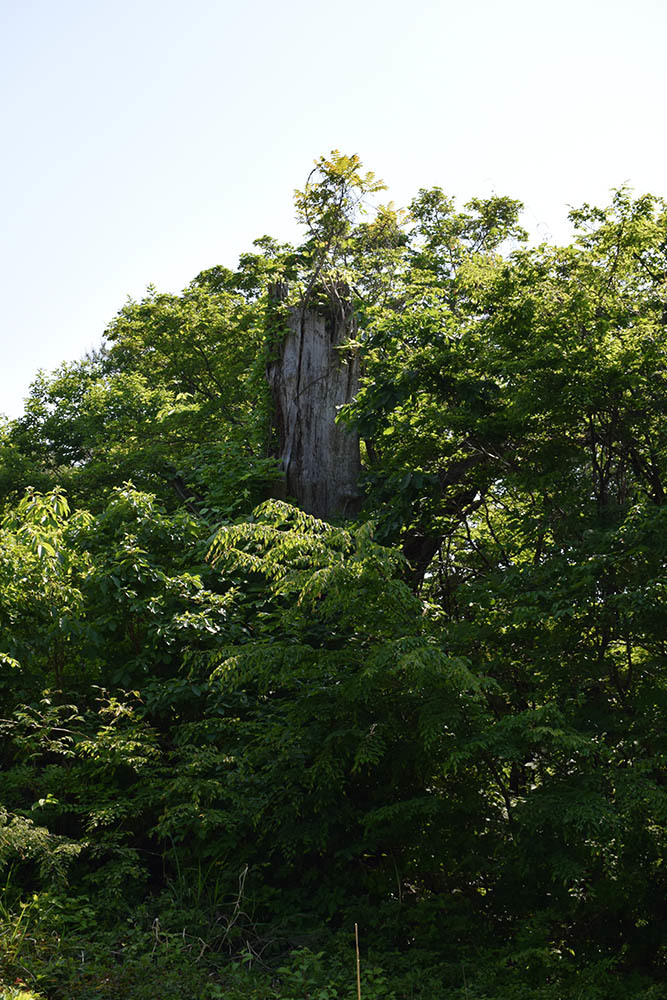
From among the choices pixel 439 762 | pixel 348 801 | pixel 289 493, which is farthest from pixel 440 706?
pixel 289 493

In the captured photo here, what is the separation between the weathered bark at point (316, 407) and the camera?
396 inches

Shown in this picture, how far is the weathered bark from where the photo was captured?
10055 millimetres

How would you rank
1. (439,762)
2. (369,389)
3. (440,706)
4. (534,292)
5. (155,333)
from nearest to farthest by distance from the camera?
(440,706) < (439,762) < (534,292) < (369,389) < (155,333)

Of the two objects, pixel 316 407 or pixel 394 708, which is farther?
pixel 316 407

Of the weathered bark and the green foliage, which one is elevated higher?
the weathered bark

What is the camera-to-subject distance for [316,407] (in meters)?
10.3

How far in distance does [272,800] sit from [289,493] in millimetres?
4593

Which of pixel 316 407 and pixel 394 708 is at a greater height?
pixel 316 407

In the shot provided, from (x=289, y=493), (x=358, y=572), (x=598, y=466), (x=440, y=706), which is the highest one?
(x=289, y=493)

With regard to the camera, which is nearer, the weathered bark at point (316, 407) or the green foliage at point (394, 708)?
the green foliage at point (394, 708)

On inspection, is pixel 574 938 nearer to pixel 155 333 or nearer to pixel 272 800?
pixel 272 800

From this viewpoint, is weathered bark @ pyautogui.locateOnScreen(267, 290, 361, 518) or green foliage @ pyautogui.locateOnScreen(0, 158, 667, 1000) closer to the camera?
green foliage @ pyautogui.locateOnScreen(0, 158, 667, 1000)

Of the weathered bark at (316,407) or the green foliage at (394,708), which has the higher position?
the weathered bark at (316,407)

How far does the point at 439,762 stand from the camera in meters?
5.81
